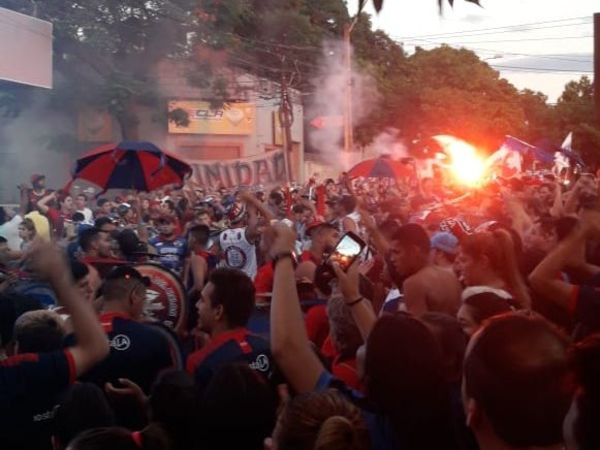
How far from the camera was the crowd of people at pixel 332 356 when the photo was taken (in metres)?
2.49

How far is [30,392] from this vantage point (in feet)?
11.9

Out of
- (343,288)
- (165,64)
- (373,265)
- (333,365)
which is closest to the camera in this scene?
(343,288)

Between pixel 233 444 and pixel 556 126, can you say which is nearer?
pixel 233 444

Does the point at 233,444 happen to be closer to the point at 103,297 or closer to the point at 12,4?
the point at 103,297

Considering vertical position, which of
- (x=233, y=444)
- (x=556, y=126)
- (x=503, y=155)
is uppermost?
(x=556, y=126)

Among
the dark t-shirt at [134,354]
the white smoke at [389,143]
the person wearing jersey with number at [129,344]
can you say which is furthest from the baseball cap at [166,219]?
the white smoke at [389,143]

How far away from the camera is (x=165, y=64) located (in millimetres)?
35969

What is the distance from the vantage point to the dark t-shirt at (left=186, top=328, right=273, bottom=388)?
4.59 meters

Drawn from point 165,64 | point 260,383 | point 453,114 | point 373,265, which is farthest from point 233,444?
point 453,114

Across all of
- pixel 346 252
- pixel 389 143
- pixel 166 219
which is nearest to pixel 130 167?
pixel 166 219

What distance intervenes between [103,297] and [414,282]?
5.96ft

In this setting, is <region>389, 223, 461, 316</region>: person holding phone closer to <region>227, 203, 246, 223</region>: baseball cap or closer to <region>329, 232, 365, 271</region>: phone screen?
<region>329, 232, 365, 271</region>: phone screen

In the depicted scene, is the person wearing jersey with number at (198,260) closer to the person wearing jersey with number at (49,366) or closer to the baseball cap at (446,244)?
the baseball cap at (446,244)

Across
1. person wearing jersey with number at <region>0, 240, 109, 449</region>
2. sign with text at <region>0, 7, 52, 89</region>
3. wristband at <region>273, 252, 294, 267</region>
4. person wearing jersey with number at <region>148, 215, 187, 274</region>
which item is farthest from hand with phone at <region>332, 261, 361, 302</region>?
sign with text at <region>0, 7, 52, 89</region>
